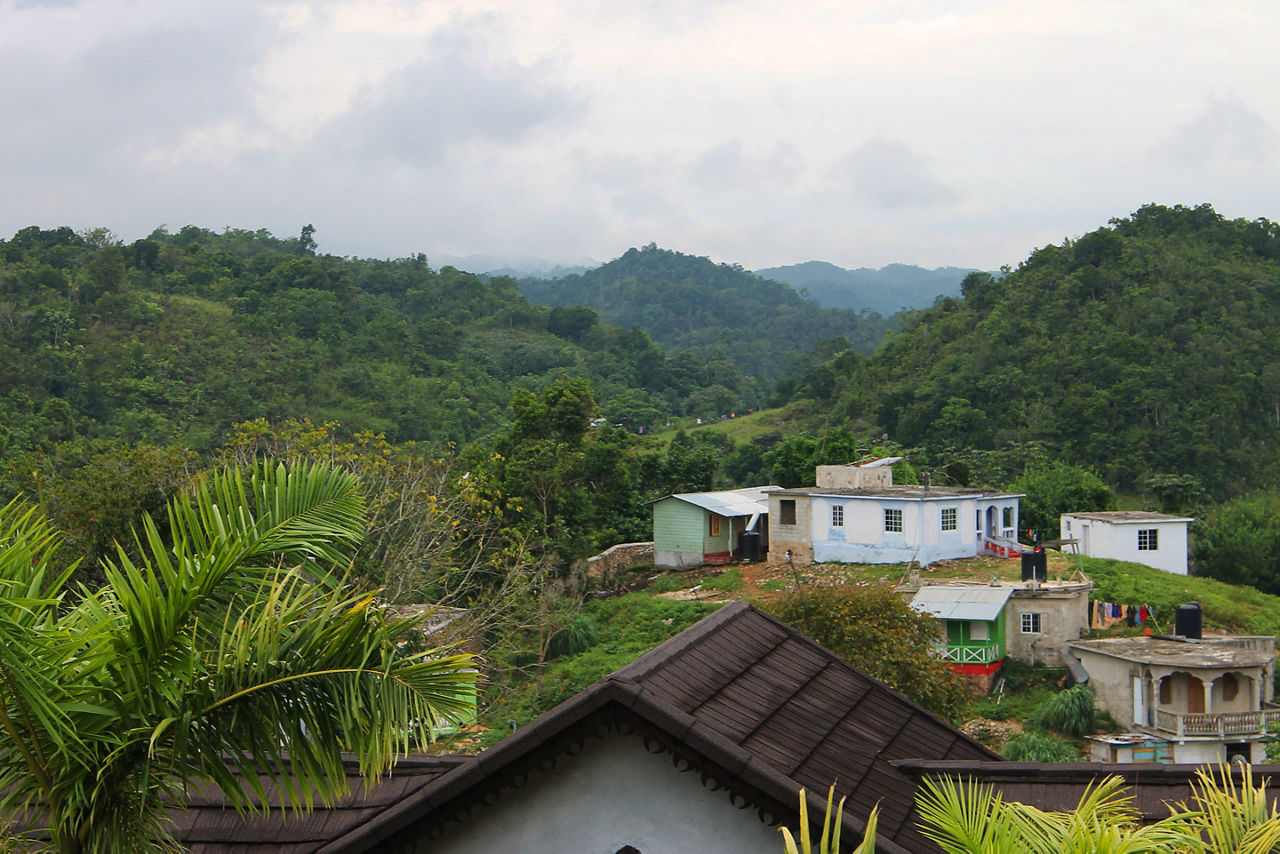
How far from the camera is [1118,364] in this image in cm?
4756

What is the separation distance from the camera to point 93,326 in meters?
46.3

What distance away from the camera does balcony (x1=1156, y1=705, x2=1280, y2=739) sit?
64.8 feet

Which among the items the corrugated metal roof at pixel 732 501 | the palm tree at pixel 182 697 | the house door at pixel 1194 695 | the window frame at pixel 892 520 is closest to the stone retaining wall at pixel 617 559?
the corrugated metal roof at pixel 732 501

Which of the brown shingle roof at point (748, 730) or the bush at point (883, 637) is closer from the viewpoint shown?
the brown shingle roof at point (748, 730)

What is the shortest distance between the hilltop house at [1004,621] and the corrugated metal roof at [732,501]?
27.5ft

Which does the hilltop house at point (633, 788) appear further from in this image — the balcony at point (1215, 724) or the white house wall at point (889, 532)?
the white house wall at point (889, 532)

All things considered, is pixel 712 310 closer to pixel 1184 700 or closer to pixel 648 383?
pixel 648 383

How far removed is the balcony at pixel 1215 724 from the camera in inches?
778

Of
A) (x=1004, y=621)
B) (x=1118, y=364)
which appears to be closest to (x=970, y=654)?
(x=1004, y=621)

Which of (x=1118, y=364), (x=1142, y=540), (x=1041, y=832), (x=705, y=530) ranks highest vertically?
(x=1118, y=364)

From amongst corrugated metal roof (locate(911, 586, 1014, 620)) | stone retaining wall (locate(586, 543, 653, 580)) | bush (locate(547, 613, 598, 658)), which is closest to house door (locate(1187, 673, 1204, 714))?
corrugated metal roof (locate(911, 586, 1014, 620))

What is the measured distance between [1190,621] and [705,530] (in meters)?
13.6

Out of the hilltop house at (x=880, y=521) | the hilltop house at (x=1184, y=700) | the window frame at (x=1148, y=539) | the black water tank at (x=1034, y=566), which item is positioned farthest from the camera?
the window frame at (x=1148, y=539)

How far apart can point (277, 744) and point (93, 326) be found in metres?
47.4
